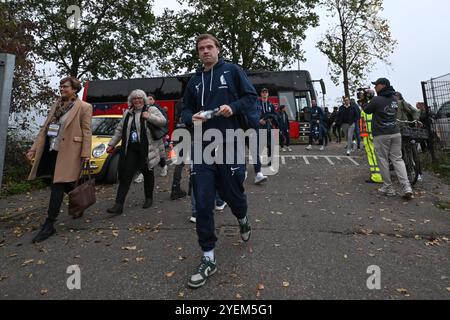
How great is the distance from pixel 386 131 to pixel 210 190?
4.26 meters

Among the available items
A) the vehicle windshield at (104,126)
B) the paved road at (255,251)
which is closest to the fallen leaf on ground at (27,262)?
the paved road at (255,251)

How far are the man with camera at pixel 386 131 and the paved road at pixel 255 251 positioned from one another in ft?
1.60

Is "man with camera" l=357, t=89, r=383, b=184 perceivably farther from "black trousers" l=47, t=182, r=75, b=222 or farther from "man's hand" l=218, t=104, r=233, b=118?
"black trousers" l=47, t=182, r=75, b=222

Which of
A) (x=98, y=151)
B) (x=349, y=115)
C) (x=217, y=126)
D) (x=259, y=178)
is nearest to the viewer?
(x=217, y=126)

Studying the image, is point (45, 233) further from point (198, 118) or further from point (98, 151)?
point (98, 151)

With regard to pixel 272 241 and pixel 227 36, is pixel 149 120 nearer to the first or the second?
pixel 272 241

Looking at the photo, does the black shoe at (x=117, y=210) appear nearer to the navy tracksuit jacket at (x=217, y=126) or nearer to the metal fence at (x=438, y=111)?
the navy tracksuit jacket at (x=217, y=126)

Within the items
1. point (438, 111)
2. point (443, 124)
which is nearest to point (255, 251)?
point (443, 124)

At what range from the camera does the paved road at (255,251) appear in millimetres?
2906

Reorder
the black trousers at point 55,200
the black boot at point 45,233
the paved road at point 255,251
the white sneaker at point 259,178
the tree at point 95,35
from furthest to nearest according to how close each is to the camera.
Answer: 1. the tree at point 95,35
2. the white sneaker at point 259,178
3. the black trousers at point 55,200
4. the black boot at point 45,233
5. the paved road at point 255,251

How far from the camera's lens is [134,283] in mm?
3039

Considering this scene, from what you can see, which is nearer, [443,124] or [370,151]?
[370,151]

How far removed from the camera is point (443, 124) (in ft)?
29.6
